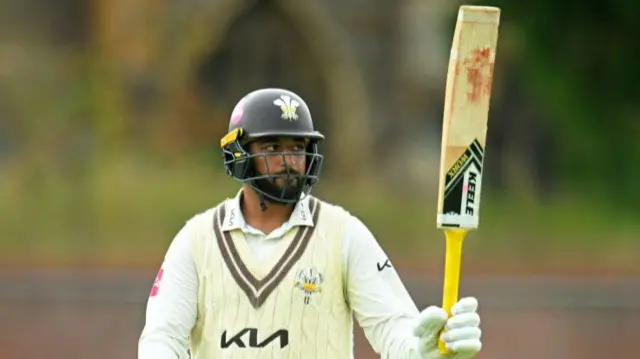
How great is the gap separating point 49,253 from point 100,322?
5028 mm

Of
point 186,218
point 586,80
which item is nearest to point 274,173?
point 186,218

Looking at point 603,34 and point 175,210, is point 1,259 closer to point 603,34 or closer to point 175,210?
point 175,210

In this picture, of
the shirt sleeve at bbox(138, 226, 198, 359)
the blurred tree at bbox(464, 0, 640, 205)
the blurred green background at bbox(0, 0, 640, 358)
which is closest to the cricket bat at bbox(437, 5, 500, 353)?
the shirt sleeve at bbox(138, 226, 198, 359)

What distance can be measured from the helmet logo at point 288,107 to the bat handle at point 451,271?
69 cm

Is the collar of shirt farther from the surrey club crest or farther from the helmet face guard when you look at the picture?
the surrey club crest

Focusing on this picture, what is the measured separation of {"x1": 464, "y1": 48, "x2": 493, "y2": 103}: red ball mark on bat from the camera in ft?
15.1

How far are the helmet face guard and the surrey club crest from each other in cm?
24

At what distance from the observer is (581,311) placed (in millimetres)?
16641

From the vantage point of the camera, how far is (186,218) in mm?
20328

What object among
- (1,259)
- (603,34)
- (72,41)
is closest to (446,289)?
(603,34)

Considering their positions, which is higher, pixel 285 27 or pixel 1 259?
pixel 285 27

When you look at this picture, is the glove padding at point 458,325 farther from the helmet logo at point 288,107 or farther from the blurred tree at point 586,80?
the blurred tree at point 586,80

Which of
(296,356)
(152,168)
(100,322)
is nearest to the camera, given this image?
(296,356)

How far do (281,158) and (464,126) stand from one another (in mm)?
663
